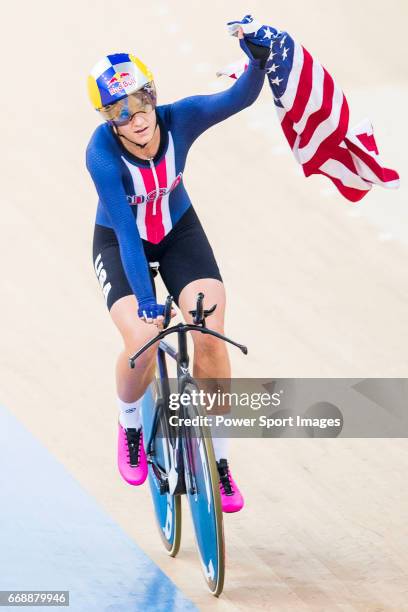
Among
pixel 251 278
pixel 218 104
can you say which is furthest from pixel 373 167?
pixel 251 278

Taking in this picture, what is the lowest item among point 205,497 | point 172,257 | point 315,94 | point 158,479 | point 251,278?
point 158,479

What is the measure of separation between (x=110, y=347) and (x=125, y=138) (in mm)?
2241

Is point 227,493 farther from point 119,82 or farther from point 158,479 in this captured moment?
point 119,82

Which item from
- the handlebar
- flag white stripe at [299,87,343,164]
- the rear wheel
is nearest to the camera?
the handlebar

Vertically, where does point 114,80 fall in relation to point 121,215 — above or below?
above

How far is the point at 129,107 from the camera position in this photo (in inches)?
151

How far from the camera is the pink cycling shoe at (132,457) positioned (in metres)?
4.41

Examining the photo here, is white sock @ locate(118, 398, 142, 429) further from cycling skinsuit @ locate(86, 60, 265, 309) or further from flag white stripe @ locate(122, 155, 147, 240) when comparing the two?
flag white stripe @ locate(122, 155, 147, 240)

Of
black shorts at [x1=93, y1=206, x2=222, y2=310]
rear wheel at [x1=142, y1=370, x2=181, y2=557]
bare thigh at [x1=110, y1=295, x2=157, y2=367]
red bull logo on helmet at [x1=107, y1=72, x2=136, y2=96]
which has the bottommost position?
rear wheel at [x1=142, y1=370, x2=181, y2=557]

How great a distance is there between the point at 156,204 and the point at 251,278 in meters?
2.47

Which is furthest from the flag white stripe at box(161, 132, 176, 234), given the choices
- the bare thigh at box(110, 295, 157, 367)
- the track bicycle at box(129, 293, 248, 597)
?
the track bicycle at box(129, 293, 248, 597)

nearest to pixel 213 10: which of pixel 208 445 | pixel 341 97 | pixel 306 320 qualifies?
pixel 306 320

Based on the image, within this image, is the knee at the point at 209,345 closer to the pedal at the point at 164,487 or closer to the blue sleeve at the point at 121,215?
the blue sleeve at the point at 121,215

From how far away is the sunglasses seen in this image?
3814mm
